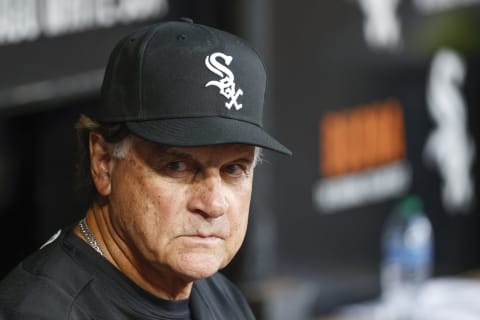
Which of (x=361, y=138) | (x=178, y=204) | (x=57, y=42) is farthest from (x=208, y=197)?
(x=361, y=138)

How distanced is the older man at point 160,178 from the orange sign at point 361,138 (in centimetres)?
290

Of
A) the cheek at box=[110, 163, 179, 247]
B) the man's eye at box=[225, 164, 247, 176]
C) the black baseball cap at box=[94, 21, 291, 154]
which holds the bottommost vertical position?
the cheek at box=[110, 163, 179, 247]

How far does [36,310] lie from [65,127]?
2564 mm

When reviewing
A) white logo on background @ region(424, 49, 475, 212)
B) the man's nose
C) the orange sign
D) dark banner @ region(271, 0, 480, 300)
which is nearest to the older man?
the man's nose

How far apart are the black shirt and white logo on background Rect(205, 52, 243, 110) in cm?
37

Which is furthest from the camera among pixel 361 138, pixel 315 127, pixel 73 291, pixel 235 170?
pixel 361 138

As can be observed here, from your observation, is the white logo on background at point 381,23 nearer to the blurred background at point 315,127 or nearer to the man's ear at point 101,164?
the blurred background at point 315,127

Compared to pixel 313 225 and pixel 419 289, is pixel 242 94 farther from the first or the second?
pixel 419 289

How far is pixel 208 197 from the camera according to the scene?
1971mm

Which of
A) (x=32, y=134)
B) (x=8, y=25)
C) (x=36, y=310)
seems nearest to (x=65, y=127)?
(x=32, y=134)

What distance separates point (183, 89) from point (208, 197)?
7.8 inches

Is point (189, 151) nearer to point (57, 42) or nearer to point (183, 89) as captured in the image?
point (183, 89)

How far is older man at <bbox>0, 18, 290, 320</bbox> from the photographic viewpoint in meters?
1.94

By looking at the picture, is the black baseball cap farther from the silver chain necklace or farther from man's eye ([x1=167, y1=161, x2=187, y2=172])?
the silver chain necklace
